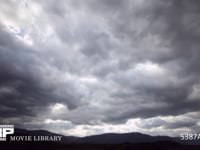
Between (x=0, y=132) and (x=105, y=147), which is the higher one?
(x=0, y=132)

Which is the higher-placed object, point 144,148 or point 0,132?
point 0,132

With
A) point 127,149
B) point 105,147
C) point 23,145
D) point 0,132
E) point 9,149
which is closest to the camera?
point 0,132

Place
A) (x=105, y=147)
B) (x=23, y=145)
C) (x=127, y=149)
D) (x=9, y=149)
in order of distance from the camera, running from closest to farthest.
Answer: (x=127, y=149), (x=9, y=149), (x=23, y=145), (x=105, y=147)

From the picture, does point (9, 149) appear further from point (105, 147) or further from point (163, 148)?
point (163, 148)

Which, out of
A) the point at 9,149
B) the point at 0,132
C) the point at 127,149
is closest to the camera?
the point at 0,132

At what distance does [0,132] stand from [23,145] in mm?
40089

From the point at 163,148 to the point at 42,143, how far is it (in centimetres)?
7734

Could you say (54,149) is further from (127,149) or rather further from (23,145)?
(127,149)

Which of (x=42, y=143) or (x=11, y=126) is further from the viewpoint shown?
(x=42, y=143)

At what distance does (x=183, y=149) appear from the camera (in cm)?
12769

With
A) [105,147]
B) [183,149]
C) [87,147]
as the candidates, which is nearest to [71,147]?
[87,147]

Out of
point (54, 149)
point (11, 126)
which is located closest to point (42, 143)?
point (54, 149)

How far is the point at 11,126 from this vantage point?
330ft

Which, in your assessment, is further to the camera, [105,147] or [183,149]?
[105,147]
